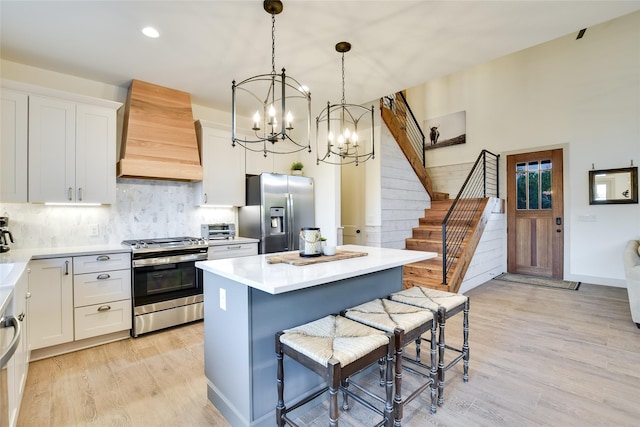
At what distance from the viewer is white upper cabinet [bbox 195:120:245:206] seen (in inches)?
157

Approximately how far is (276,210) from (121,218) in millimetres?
1892

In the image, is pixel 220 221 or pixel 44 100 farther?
pixel 220 221

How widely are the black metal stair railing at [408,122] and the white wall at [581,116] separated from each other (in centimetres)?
122

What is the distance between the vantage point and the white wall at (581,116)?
480 cm

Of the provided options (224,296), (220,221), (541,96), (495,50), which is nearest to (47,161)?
(220,221)

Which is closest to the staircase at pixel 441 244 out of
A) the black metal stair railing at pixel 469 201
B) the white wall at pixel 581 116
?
the black metal stair railing at pixel 469 201

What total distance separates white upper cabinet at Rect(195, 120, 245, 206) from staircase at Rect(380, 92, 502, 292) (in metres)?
2.66

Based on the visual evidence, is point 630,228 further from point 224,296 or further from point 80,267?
point 80,267

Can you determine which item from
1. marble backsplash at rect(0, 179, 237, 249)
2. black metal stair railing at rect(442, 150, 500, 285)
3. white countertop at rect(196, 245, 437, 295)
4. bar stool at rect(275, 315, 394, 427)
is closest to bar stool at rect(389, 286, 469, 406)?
white countertop at rect(196, 245, 437, 295)

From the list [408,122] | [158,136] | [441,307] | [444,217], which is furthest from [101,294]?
[408,122]

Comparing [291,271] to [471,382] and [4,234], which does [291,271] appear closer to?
[471,382]

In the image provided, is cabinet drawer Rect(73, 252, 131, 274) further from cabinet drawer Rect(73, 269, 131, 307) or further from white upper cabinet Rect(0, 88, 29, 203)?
white upper cabinet Rect(0, 88, 29, 203)

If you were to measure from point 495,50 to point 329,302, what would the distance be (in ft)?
9.74

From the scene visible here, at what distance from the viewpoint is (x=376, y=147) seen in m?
5.07
